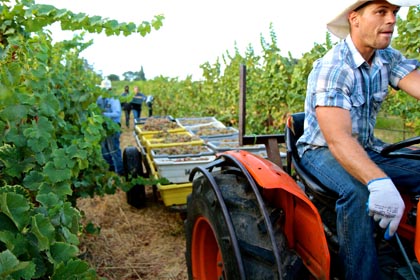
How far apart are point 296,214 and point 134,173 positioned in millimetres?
3812

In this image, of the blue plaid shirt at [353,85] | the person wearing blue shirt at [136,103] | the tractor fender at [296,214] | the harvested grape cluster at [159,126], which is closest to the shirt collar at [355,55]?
the blue plaid shirt at [353,85]

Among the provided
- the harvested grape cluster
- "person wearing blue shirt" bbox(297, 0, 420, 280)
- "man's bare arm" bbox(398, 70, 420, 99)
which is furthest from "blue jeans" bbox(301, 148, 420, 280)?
the harvested grape cluster

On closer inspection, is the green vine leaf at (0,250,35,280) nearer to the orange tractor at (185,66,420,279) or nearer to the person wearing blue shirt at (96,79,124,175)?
the orange tractor at (185,66,420,279)

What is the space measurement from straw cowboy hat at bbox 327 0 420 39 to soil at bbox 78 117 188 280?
239cm

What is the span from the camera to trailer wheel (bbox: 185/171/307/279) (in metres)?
2.00

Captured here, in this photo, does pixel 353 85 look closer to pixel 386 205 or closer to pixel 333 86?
pixel 333 86

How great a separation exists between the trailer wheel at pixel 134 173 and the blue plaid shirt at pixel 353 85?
11.9 ft

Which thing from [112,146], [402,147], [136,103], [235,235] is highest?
[402,147]

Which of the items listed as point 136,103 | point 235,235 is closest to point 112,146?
point 235,235

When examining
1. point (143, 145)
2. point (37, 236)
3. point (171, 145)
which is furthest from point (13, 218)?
point (143, 145)

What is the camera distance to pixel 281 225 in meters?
2.16

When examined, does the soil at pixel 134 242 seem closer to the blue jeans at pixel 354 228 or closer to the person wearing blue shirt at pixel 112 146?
the person wearing blue shirt at pixel 112 146

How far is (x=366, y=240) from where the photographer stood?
187 centimetres

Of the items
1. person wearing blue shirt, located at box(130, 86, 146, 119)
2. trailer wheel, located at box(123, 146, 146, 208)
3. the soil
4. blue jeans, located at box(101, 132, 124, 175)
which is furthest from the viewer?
person wearing blue shirt, located at box(130, 86, 146, 119)
